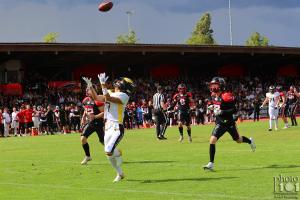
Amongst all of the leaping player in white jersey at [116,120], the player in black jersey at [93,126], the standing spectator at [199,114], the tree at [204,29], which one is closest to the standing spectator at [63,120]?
the standing spectator at [199,114]

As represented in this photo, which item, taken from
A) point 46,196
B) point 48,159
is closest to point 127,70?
point 48,159

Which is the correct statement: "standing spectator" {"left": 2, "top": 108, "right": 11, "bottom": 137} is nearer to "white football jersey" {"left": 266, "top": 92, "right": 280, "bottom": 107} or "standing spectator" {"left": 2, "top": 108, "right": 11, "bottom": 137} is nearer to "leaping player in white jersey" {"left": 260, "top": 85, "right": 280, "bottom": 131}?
"leaping player in white jersey" {"left": 260, "top": 85, "right": 280, "bottom": 131}

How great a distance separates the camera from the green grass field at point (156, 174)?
10.7 m

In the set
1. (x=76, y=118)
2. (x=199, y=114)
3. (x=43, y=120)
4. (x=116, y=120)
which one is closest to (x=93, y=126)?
(x=116, y=120)

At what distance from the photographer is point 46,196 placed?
35.2 feet

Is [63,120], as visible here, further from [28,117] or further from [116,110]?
[116,110]

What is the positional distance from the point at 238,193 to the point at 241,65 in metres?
50.3

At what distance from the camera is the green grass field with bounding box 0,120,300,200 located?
422 inches

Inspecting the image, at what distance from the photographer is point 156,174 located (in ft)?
44.0

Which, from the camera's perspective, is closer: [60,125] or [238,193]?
[238,193]

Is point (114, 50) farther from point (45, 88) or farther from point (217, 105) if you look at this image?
point (217, 105)

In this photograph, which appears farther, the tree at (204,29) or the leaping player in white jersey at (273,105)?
the tree at (204,29)

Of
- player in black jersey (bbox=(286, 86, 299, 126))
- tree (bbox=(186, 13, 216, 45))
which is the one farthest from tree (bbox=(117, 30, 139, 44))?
player in black jersey (bbox=(286, 86, 299, 126))

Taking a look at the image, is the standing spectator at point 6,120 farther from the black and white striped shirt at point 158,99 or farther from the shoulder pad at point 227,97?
the shoulder pad at point 227,97
